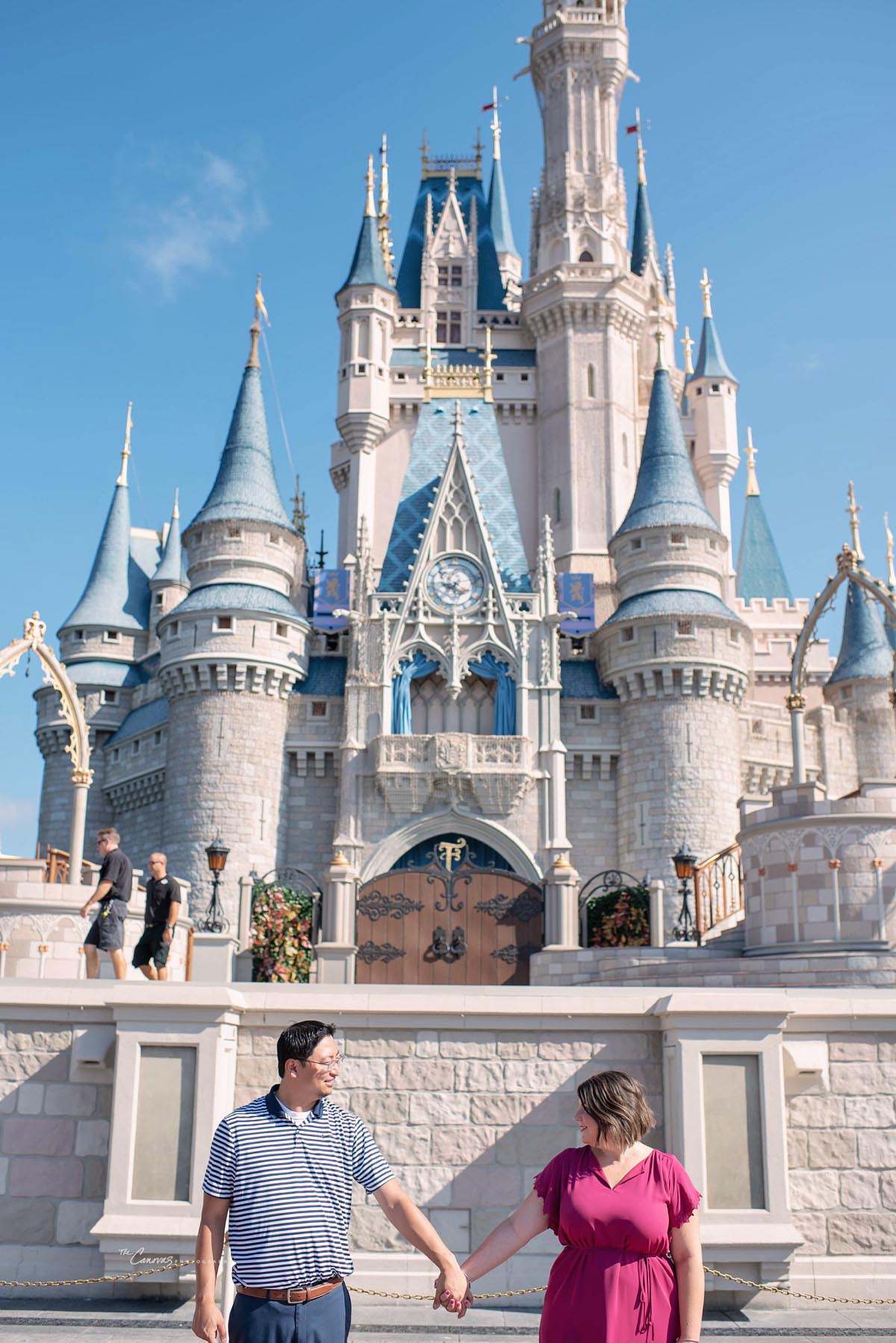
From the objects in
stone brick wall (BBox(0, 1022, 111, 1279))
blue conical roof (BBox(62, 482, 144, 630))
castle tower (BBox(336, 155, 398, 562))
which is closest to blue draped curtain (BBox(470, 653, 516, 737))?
castle tower (BBox(336, 155, 398, 562))

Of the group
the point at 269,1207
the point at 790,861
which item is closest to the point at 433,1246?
the point at 269,1207

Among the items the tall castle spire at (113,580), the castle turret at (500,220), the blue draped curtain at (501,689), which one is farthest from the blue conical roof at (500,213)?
the blue draped curtain at (501,689)

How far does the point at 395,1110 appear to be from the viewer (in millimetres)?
8023

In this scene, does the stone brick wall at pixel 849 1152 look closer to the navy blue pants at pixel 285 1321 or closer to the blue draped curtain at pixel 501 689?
the navy blue pants at pixel 285 1321

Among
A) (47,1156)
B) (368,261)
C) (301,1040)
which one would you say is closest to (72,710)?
(47,1156)

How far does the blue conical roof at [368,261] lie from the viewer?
3834cm

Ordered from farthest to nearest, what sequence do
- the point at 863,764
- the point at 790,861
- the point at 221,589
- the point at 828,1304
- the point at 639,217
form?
the point at 639,217 → the point at 863,764 → the point at 221,589 → the point at 790,861 → the point at 828,1304

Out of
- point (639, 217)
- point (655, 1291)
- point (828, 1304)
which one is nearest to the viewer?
point (655, 1291)

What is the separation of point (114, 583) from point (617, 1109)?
37.0 meters

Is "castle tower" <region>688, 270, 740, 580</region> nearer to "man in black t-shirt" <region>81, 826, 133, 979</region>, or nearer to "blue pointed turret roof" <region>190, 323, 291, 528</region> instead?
"blue pointed turret roof" <region>190, 323, 291, 528</region>

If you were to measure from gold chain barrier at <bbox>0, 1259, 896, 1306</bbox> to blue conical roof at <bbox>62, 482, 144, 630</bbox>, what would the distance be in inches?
1263

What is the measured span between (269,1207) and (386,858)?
24751mm

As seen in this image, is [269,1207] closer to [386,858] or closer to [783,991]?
[783,991]

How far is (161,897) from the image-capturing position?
440 inches
